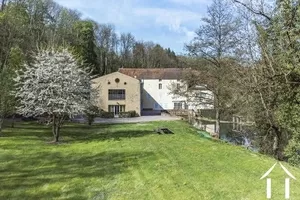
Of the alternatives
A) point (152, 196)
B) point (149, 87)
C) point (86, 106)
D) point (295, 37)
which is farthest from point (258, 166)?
→ point (149, 87)

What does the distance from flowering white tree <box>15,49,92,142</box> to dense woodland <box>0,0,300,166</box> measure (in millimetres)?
3223

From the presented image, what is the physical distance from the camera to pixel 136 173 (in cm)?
1152

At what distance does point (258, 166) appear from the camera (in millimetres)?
11320

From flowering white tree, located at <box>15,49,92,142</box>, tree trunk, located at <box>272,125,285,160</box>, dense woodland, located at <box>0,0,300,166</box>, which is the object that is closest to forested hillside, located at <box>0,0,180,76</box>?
dense woodland, located at <box>0,0,300,166</box>

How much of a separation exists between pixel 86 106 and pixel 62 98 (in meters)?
1.58

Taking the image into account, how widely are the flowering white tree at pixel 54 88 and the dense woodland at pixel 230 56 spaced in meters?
3.22

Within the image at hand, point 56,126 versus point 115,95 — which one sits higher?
point 115,95

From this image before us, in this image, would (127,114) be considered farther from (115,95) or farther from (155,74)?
(155,74)

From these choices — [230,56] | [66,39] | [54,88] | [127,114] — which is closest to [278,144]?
[230,56]

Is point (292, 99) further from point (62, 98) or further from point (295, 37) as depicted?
point (62, 98)

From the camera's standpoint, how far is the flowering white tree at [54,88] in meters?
18.6

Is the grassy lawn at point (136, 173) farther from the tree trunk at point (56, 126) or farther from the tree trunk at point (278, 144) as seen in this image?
the tree trunk at point (278, 144)

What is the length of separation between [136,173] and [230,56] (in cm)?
1477

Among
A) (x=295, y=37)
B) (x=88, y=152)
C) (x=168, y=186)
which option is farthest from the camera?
(x=88, y=152)
